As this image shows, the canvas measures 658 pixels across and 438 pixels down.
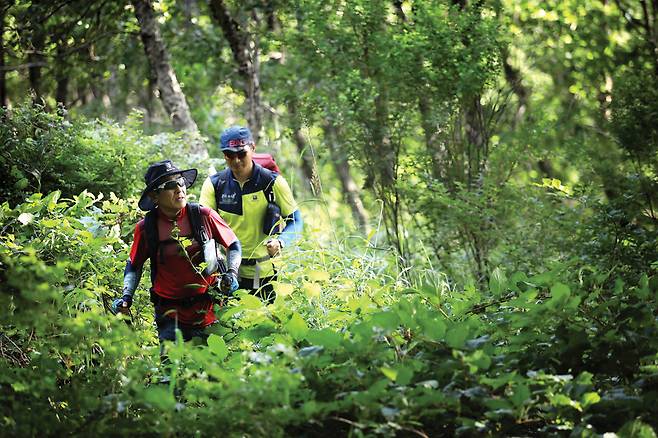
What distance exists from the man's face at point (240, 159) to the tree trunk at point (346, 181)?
3917mm

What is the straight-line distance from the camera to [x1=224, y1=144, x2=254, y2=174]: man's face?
713 centimetres

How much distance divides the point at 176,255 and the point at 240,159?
5.25 feet

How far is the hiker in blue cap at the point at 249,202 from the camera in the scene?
7121mm

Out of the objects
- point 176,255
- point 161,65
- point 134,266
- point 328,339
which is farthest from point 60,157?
point 328,339

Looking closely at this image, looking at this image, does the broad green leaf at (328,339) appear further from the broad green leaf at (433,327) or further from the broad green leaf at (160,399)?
the broad green leaf at (160,399)

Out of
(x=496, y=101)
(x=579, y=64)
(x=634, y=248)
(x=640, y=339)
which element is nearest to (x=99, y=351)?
(x=640, y=339)

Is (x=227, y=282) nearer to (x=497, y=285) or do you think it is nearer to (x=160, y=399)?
(x=497, y=285)

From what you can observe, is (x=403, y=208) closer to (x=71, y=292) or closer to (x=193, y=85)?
(x=71, y=292)

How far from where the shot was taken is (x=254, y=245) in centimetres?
724

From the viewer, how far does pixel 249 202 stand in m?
7.21

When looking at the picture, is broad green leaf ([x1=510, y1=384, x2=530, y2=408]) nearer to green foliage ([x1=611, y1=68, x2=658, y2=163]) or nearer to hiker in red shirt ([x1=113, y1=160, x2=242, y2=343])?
hiker in red shirt ([x1=113, y1=160, x2=242, y2=343])

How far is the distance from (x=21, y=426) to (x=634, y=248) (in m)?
5.32

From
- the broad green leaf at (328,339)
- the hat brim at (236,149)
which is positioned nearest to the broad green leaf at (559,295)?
the broad green leaf at (328,339)

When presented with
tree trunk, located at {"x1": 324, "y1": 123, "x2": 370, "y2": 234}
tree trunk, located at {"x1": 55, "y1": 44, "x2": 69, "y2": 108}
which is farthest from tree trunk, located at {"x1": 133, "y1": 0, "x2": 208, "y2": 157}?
tree trunk, located at {"x1": 55, "y1": 44, "x2": 69, "y2": 108}
